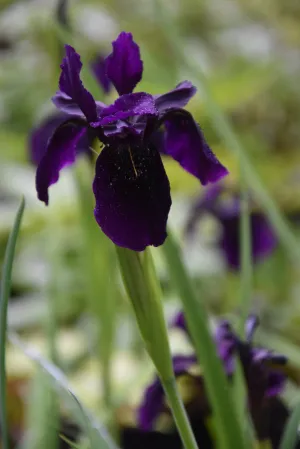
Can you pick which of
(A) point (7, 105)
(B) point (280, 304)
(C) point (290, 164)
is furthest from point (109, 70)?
(A) point (7, 105)

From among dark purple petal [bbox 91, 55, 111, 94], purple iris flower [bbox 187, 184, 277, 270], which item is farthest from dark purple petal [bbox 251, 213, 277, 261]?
dark purple petal [bbox 91, 55, 111, 94]

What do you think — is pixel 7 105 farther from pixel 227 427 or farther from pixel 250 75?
pixel 227 427

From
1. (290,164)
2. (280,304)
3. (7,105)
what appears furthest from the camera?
(7,105)

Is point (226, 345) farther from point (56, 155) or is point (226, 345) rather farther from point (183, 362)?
point (56, 155)

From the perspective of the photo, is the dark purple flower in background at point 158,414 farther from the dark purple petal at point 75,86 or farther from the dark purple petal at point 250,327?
the dark purple petal at point 75,86

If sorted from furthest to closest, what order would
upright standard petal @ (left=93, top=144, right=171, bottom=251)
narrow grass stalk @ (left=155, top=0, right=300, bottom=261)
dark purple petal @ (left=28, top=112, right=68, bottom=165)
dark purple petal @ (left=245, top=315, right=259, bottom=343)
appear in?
dark purple petal @ (left=28, top=112, right=68, bottom=165) → narrow grass stalk @ (left=155, top=0, right=300, bottom=261) → dark purple petal @ (left=245, top=315, right=259, bottom=343) → upright standard petal @ (left=93, top=144, right=171, bottom=251)

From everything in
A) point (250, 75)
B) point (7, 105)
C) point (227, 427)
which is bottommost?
point (227, 427)

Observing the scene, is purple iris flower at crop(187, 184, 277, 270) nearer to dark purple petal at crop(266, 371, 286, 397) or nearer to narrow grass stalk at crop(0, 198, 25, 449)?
dark purple petal at crop(266, 371, 286, 397)
